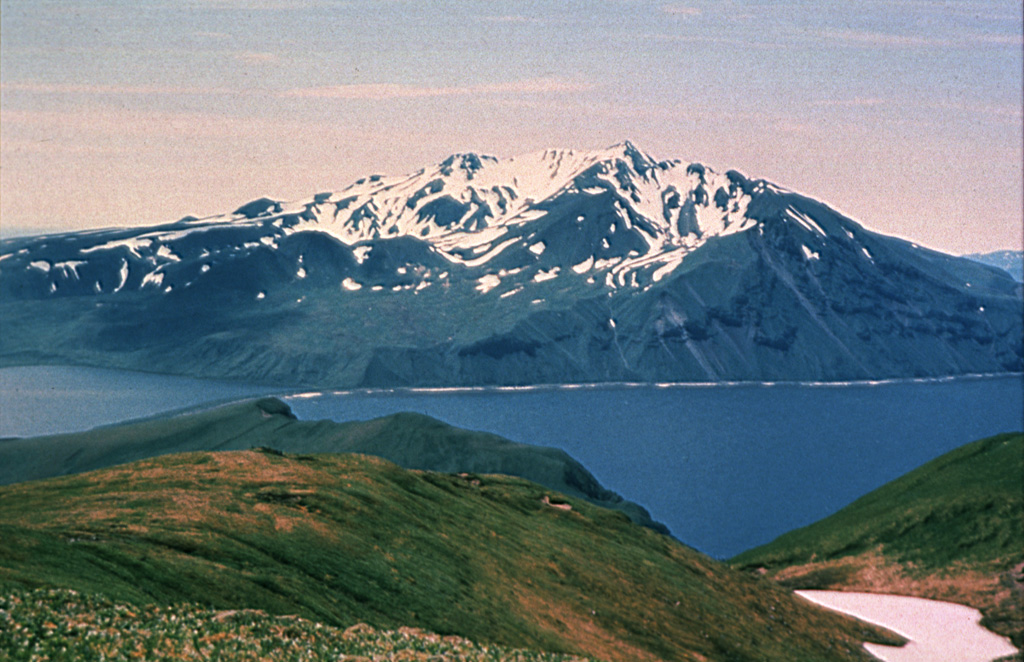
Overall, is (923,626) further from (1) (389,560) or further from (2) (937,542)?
(1) (389,560)

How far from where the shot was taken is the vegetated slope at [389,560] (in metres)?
48.7

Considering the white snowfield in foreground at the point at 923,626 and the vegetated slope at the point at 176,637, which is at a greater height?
the vegetated slope at the point at 176,637

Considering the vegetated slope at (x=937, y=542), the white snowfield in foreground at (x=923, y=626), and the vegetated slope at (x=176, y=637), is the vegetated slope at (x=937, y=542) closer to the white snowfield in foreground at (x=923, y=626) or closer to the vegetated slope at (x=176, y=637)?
the white snowfield in foreground at (x=923, y=626)

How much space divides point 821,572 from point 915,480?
45258 millimetres

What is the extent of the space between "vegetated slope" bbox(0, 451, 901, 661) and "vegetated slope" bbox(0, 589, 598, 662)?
3.79 meters

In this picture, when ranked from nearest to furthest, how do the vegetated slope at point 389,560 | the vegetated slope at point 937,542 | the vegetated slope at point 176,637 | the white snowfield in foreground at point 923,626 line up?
the vegetated slope at point 176,637 < the vegetated slope at point 389,560 < the white snowfield in foreground at point 923,626 < the vegetated slope at point 937,542

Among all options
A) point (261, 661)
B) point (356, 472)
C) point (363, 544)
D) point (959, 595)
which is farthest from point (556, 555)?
point (959, 595)

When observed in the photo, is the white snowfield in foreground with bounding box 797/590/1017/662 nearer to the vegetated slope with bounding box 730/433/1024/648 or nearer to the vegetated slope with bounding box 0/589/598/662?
the vegetated slope with bounding box 730/433/1024/648

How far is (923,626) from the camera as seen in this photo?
120 m

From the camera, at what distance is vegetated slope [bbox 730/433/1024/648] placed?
441 feet

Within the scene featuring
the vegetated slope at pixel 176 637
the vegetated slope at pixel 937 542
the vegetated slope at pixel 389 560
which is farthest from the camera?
the vegetated slope at pixel 937 542

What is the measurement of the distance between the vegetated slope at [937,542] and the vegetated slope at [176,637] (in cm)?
10345

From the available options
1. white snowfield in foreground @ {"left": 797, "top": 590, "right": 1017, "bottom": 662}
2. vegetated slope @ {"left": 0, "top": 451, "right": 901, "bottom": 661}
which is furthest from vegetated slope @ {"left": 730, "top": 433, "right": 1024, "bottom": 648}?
vegetated slope @ {"left": 0, "top": 451, "right": 901, "bottom": 661}

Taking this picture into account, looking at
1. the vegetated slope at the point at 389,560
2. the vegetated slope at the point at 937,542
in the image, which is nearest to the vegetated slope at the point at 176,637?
the vegetated slope at the point at 389,560
